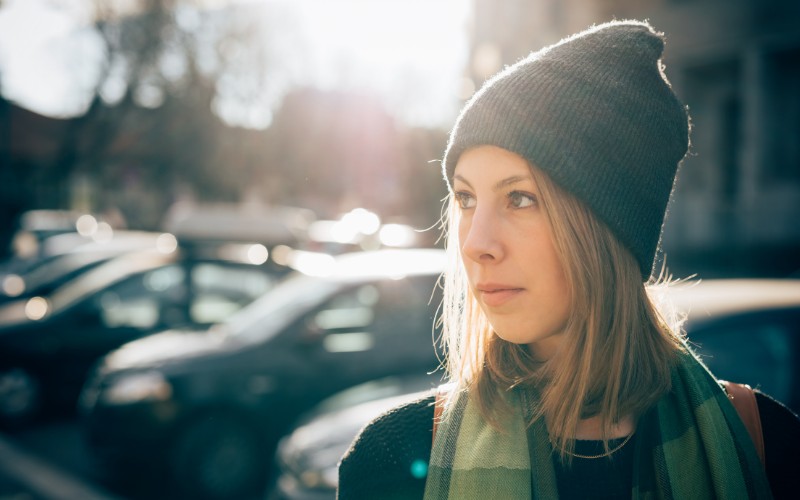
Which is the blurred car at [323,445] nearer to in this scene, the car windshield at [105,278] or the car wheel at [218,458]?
the car wheel at [218,458]

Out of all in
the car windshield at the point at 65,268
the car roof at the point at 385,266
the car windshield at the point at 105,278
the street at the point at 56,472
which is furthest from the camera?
the car windshield at the point at 65,268

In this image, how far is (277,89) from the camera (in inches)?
1148

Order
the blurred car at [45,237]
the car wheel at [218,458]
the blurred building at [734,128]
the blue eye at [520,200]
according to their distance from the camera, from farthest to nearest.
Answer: the blurred car at [45,237], the blurred building at [734,128], the car wheel at [218,458], the blue eye at [520,200]

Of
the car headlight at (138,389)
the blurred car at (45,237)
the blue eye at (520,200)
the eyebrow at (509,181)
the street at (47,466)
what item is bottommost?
the street at (47,466)

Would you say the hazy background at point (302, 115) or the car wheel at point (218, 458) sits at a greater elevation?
the hazy background at point (302, 115)

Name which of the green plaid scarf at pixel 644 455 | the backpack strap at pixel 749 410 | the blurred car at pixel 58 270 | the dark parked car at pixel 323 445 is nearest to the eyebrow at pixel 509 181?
the green plaid scarf at pixel 644 455

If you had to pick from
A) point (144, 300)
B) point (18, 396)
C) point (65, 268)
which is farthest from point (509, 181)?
point (65, 268)

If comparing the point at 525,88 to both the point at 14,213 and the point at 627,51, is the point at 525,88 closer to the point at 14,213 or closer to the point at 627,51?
the point at 627,51

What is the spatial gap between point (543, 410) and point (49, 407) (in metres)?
7.12

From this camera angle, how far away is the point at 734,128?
1673 cm

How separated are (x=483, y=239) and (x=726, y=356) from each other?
92.3 inches

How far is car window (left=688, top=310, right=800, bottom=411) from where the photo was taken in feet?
10.7

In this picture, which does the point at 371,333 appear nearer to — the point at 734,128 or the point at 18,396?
the point at 18,396

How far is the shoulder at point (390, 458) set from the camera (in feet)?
4.85
